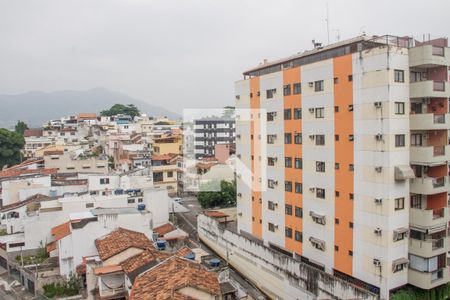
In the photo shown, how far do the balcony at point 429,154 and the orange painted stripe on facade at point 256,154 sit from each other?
386 inches

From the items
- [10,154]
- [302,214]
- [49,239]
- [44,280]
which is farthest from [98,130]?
[302,214]

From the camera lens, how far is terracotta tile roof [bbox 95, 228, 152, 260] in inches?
693

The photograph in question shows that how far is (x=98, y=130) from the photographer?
208 ft

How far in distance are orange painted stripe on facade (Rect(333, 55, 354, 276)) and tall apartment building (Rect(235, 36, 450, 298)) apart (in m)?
0.05

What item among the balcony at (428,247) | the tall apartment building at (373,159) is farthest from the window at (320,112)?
the balcony at (428,247)

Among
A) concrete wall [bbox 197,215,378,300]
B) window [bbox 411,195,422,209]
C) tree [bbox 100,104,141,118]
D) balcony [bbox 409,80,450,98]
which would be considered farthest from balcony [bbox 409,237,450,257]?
tree [bbox 100,104,141,118]

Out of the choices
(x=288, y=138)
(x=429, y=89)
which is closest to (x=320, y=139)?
(x=288, y=138)

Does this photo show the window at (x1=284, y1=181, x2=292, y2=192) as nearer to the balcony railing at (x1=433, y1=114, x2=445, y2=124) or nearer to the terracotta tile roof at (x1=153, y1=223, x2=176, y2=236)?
the balcony railing at (x1=433, y1=114, x2=445, y2=124)

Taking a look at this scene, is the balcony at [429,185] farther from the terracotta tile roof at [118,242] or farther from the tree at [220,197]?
the tree at [220,197]

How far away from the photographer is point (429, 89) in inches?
648

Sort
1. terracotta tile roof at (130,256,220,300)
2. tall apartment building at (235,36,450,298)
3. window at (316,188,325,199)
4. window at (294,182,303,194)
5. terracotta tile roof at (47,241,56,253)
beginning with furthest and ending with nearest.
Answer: terracotta tile roof at (47,241,56,253) < window at (294,182,303,194) < window at (316,188,325,199) < tall apartment building at (235,36,450,298) < terracotta tile roof at (130,256,220,300)

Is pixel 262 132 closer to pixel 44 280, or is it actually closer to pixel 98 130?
pixel 44 280

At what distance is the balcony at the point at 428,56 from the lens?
53.5 feet

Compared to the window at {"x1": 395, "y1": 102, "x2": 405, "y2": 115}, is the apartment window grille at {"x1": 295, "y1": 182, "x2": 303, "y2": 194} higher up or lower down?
lower down
